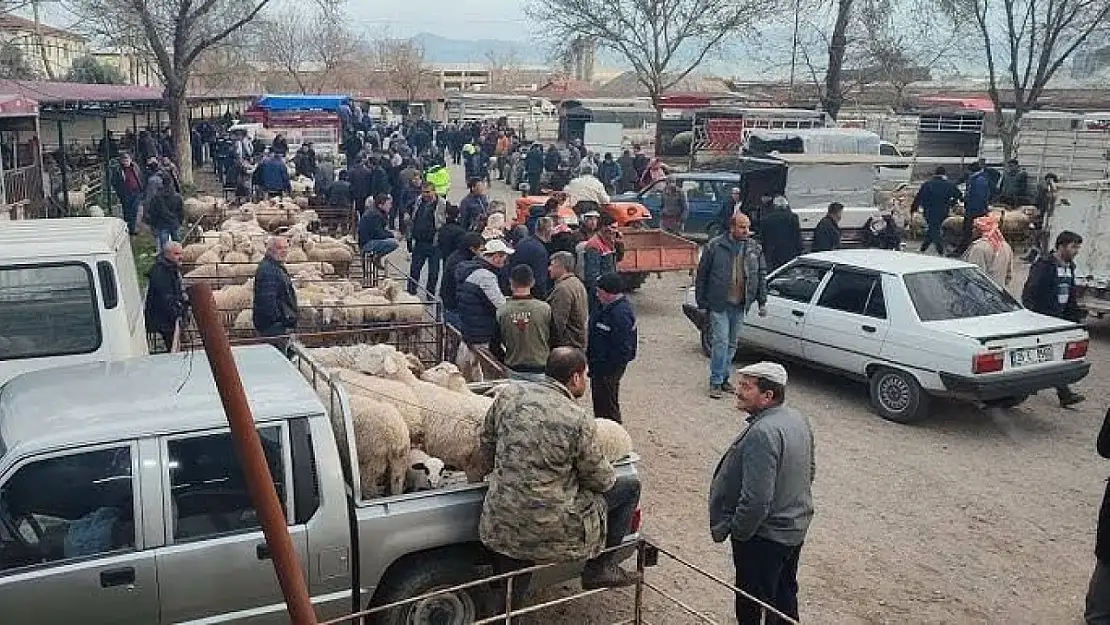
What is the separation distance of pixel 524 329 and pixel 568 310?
0.69 metres

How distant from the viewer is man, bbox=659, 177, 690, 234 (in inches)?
773

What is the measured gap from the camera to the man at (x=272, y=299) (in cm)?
904

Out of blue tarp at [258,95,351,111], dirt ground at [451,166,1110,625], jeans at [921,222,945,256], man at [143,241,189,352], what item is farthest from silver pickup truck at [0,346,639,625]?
blue tarp at [258,95,351,111]

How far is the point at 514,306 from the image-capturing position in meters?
7.95

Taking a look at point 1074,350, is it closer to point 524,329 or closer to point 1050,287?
point 1050,287

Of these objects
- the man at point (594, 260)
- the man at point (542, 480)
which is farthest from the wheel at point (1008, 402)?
the man at point (542, 480)

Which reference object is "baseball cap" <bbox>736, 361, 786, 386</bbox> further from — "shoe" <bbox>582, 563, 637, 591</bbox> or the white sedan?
the white sedan

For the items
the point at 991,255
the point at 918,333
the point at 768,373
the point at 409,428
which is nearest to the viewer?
the point at 768,373

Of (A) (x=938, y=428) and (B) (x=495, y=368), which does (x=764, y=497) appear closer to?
(B) (x=495, y=368)

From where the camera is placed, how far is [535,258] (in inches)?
405

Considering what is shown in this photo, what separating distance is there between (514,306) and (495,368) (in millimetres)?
577

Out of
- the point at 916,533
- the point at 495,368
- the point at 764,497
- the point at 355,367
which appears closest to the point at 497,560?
the point at 764,497

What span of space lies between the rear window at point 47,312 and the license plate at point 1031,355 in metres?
7.98

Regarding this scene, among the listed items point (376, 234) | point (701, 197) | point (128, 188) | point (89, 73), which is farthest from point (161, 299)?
point (89, 73)
